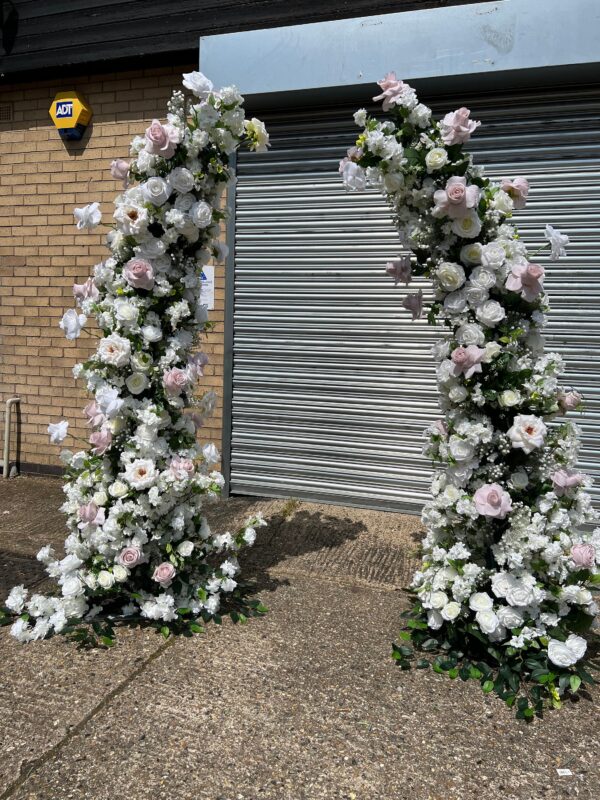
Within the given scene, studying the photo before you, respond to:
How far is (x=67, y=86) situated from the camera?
248 inches

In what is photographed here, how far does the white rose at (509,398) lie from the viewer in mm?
2910

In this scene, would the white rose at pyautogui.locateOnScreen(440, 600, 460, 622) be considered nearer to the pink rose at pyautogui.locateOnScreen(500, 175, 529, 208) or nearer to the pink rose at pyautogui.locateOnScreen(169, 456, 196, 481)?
the pink rose at pyautogui.locateOnScreen(169, 456, 196, 481)

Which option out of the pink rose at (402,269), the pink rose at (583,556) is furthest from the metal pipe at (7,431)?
the pink rose at (583,556)

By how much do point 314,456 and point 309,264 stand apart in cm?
166

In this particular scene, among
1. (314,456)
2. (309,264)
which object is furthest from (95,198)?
(314,456)

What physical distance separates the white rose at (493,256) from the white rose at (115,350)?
1.74m

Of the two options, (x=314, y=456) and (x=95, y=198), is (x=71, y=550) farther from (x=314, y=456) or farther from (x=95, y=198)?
(x=95, y=198)

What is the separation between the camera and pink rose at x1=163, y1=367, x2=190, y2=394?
3.27 meters

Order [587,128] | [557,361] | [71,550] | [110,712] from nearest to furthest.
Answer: [110,712] < [557,361] < [71,550] < [587,128]

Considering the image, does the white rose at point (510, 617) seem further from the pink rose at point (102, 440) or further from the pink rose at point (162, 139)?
the pink rose at point (162, 139)

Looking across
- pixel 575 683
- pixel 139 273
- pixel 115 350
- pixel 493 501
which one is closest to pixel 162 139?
pixel 139 273

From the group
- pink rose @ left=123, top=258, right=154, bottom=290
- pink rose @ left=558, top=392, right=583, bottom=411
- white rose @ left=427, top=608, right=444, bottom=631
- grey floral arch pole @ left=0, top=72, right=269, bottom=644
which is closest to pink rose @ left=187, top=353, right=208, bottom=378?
grey floral arch pole @ left=0, top=72, right=269, bottom=644

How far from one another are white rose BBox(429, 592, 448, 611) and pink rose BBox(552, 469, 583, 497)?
0.71 meters

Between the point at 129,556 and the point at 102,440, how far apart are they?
0.59 meters
